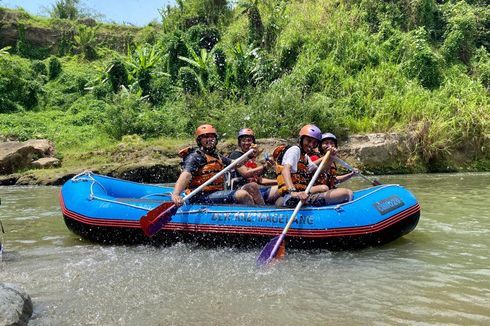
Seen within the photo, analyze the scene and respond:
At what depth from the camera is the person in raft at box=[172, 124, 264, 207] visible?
511cm

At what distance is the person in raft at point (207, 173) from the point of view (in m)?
5.11

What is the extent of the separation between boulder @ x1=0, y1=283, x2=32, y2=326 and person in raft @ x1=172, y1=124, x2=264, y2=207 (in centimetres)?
229

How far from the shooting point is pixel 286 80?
14477mm

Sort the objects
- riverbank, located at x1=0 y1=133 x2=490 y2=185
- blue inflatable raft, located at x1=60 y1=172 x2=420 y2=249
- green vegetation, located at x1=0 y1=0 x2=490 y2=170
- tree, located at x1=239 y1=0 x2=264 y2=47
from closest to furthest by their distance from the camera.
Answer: blue inflatable raft, located at x1=60 y1=172 x2=420 y2=249, riverbank, located at x1=0 y1=133 x2=490 y2=185, green vegetation, located at x1=0 y1=0 x2=490 y2=170, tree, located at x1=239 y1=0 x2=264 y2=47

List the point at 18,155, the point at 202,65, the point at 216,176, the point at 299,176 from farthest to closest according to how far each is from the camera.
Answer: the point at 202,65
the point at 18,155
the point at 216,176
the point at 299,176

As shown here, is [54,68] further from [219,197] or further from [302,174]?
[302,174]

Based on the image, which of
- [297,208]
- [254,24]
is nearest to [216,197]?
[297,208]

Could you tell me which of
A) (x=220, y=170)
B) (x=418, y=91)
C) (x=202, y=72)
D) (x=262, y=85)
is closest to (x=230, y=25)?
(x=202, y=72)

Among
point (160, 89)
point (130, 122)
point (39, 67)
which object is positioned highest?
point (39, 67)

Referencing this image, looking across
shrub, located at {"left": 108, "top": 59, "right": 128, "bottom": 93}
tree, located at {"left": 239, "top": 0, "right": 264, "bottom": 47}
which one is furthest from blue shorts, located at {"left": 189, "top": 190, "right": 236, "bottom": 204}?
shrub, located at {"left": 108, "top": 59, "right": 128, "bottom": 93}

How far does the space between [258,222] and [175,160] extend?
7022mm

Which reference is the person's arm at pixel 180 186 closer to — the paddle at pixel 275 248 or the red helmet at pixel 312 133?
the paddle at pixel 275 248

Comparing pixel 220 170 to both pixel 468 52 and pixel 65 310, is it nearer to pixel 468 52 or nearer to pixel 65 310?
pixel 65 310

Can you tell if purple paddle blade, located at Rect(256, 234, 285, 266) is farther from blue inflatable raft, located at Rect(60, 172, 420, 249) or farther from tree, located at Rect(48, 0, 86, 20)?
tree, located at Rect(48, 0, 86, 20)
